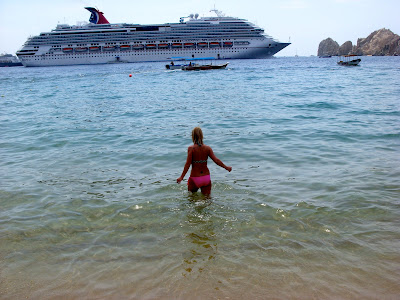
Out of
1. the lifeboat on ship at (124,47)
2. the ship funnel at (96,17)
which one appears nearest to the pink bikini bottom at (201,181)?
the lifeboat on ship at (124,47)

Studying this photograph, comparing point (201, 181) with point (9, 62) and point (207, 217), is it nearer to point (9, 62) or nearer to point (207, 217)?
point (207, 217)

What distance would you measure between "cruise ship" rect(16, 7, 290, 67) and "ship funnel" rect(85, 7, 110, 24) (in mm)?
7345

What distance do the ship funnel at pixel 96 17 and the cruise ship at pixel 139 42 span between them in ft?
24.1

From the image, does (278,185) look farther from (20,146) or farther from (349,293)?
(20,146)

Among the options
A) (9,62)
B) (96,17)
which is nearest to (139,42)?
(96,17)

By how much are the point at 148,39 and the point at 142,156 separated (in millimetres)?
94980

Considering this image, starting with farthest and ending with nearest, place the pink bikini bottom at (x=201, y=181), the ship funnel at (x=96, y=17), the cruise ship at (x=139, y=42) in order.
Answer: the ship funnel at (x=96, y=17) < the cruise ship at (x=139, y=42) < the pink bikini bottom at (x=201, y=181)

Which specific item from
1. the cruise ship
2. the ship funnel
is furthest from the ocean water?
the ship funnel

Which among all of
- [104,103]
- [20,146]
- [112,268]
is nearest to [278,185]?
[112,268]

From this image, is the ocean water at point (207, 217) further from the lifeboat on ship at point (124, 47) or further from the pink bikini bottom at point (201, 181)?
the lifeboat on ship at point (124, 47)

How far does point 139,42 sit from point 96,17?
66.5 ft

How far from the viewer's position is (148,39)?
98.3m

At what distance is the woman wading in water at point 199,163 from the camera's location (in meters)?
6.04

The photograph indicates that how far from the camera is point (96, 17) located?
107m
